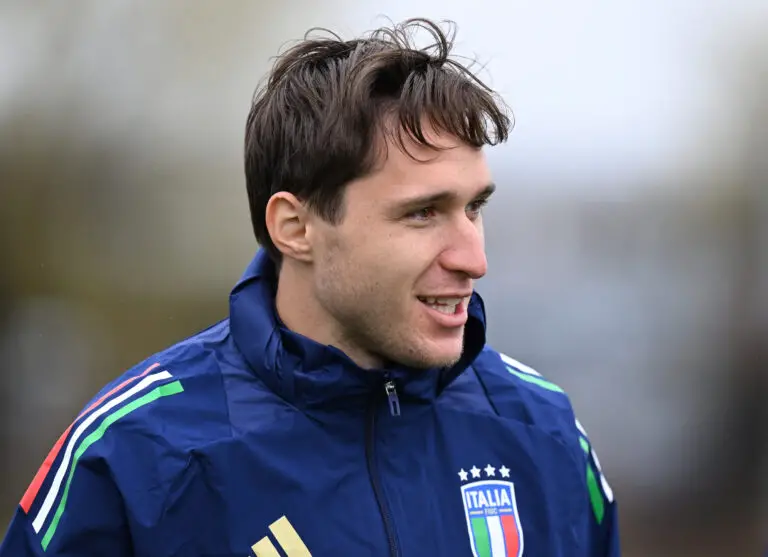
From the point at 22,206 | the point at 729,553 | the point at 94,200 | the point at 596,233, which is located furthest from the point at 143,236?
the point at 729,553

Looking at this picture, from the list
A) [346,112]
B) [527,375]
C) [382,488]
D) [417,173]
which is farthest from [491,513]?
[346,112]

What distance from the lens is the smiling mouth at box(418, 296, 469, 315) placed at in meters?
1.13

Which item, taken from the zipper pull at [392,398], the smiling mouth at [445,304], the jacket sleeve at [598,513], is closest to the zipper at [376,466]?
the zipper pull at [392,398]

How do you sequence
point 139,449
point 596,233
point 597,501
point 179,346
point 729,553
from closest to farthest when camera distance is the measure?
1. point 139,449
2. point 179,346
3. point 597,501
4. point 596,233
5. point 729,553

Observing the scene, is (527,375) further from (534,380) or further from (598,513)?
(598,513)

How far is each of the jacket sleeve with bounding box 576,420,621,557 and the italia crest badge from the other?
0.18 m

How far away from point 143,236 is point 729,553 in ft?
6.59

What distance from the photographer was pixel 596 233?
2.39 metres

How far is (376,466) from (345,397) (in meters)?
0.10

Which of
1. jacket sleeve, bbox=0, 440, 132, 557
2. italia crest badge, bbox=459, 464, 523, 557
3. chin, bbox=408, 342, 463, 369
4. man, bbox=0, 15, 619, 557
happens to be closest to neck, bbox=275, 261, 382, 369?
man, bbox=0, 15, 619, 557

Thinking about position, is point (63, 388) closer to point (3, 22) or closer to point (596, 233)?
point (3, 22)

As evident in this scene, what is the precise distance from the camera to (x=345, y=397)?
3.70ft

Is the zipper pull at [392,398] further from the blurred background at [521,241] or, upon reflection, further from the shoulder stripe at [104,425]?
the blurred background at [521,241]

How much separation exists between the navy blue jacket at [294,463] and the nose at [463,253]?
6.0 inches
